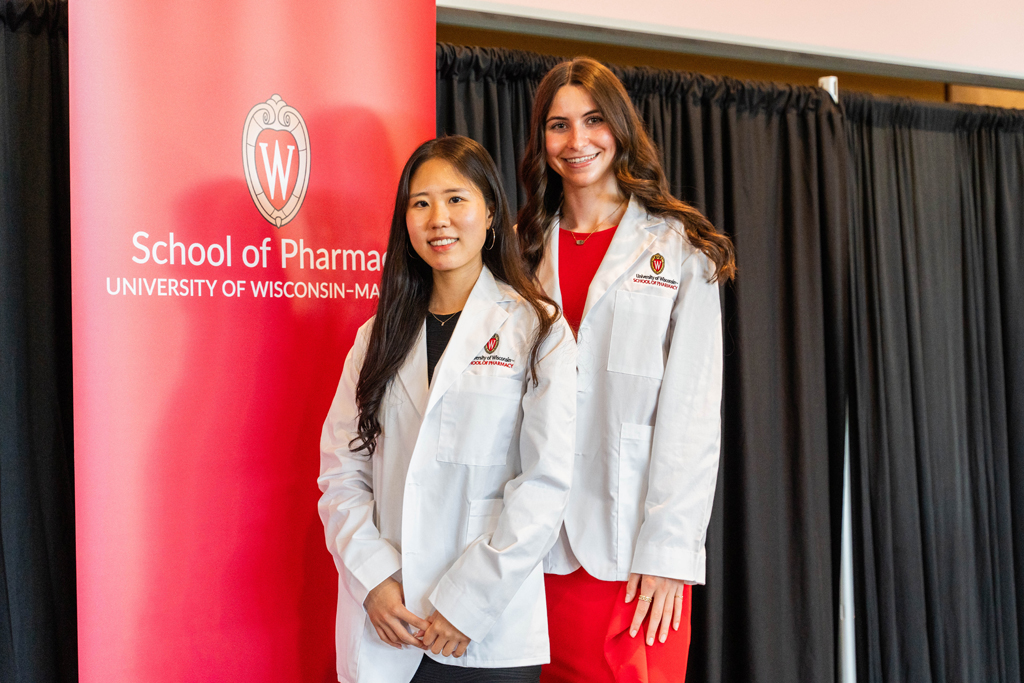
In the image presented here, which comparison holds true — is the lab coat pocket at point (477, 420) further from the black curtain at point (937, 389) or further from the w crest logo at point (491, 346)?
the black curtain at point (937, 389)

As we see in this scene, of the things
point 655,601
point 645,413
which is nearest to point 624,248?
point 645,413

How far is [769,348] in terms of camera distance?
2764 mm

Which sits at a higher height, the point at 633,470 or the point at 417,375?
the point at 417,375

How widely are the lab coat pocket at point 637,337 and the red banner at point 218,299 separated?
648 mm

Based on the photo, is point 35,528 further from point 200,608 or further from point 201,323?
point 201,323

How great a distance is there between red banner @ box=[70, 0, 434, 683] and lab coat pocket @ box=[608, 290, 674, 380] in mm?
648

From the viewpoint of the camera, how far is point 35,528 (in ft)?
7.11

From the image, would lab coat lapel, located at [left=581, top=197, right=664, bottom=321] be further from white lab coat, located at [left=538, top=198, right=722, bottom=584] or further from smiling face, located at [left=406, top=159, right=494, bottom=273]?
smiling face, located at [left=406, top=159, right=494, bottom=273]

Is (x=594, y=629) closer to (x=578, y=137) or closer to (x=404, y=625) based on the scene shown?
(x=404, y=625)

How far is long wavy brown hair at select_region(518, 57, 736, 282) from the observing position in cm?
169

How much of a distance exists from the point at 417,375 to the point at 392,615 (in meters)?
0.46

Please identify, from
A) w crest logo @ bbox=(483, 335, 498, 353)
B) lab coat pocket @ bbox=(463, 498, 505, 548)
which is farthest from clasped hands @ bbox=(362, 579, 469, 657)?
w crest logo @ bbox=(483, 335, 498, 353)

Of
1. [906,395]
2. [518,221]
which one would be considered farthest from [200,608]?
[906,395]

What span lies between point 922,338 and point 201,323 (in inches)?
106
